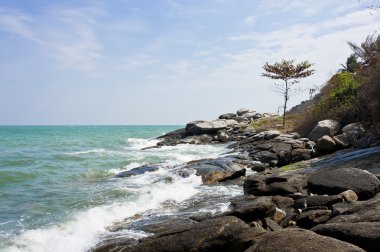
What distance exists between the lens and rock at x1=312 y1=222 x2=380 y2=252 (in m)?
5.53

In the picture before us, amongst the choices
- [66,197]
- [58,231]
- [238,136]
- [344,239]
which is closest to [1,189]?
[66,197]

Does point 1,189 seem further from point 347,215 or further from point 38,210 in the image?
point 347,215

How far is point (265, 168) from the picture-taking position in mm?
17641

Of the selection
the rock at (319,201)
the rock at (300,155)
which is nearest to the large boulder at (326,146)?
the rock at (300,155)

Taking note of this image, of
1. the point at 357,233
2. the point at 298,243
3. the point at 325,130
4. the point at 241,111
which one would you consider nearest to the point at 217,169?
the point at 325,130

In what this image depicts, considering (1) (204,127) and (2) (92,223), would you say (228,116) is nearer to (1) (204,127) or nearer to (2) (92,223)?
(1) (204,127)

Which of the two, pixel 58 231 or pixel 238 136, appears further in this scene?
pixel 238 136

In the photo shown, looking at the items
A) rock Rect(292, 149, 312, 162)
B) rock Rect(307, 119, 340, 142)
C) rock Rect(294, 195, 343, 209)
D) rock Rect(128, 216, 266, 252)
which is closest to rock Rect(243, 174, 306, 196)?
rock Rect(294, 195, 343, 209)

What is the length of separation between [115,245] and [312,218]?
3.65m

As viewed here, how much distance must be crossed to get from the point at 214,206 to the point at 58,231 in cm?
375

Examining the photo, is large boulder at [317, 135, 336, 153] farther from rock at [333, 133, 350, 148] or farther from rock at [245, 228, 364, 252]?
rock at [245, 228, 364, 252]

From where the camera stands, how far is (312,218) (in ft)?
24.5

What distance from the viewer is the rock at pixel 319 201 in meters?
8.20

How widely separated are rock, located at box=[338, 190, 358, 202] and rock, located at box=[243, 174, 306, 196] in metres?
1.96
